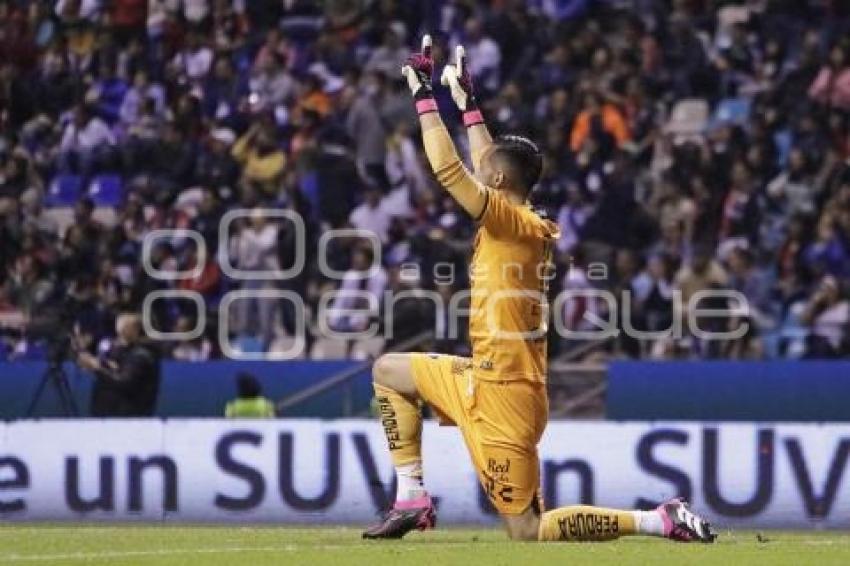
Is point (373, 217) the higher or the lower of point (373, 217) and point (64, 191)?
the lower

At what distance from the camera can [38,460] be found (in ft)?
56.1

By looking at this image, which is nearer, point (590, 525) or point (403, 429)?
point (590, 525)

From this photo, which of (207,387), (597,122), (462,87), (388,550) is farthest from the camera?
(597,122)

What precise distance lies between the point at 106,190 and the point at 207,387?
4112mm

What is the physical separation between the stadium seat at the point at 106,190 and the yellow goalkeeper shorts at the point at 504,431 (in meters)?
12.9

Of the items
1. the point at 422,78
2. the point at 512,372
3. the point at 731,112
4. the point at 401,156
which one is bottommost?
the point at 512,372

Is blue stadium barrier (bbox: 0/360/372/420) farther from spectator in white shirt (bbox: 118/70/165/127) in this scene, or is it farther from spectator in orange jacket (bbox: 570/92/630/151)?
spectator in white shirt (bbox: 118/70/165/127)

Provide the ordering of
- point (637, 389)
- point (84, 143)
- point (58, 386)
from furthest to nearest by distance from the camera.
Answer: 1. point (84, 143)
2. point (58, 386)
3. point (637, 389)

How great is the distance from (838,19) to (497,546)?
13164mm

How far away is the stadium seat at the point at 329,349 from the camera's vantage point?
20.6m

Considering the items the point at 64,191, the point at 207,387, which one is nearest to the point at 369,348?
the point at 207,387

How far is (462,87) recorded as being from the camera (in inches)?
445

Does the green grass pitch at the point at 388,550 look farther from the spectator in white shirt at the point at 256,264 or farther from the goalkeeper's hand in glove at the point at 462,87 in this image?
the spectator in white shirt at the point at 256,264

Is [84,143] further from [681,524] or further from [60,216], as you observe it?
[681,524]
